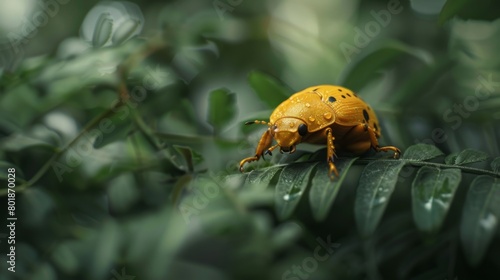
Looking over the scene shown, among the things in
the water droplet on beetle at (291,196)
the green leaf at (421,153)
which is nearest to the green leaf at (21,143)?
the water droplet on beetle at (291,196)

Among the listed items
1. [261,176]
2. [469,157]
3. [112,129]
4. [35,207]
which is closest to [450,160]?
[469,157]

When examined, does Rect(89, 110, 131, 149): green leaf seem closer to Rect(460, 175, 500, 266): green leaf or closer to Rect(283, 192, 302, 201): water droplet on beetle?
Rect(283, 192, 302, 201): water droplet on beetle

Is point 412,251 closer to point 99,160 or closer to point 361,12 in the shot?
point 99,160

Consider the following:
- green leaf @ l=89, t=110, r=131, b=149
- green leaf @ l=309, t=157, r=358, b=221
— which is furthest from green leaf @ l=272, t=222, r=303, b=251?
green leaf @ l=89, t=110, r=131, b=149

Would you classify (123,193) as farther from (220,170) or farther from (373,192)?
(373,192)

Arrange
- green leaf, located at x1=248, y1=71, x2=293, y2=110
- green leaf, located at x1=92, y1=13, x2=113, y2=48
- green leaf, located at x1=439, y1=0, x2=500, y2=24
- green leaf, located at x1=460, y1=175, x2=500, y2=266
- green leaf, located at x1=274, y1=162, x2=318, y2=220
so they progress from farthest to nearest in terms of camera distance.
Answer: green leaf, located at x1=92, y1=13, x2=113, y2=48
green leaf, located at x1=248, y1=71, x2=293, y2=110
green leaf, located at x1=439, y1=0, x2=500, y2=24
green leaf, located at x1=274, y1=162, x2=318, y2=220
green leaf, located at x1=460, y1=175, x2=500, y2=266

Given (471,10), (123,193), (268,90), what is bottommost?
(123,193)
